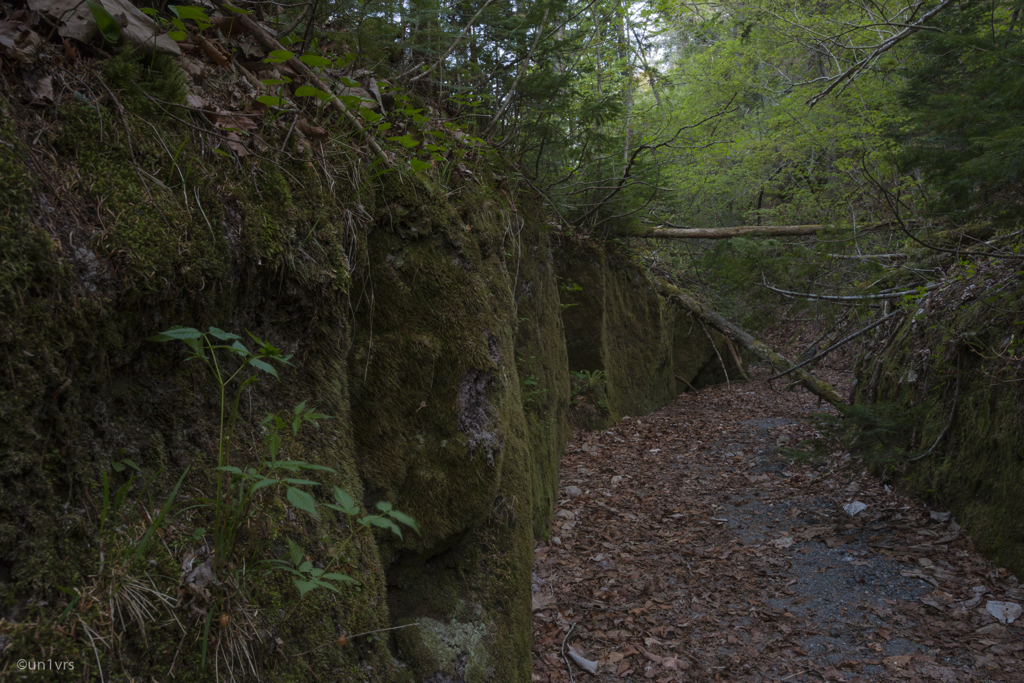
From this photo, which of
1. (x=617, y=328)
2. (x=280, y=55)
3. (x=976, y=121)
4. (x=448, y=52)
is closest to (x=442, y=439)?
(x=280, y=55)

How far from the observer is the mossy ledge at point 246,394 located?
1.38 m

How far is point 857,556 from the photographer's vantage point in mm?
4469

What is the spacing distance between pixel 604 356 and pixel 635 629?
5.16 meters

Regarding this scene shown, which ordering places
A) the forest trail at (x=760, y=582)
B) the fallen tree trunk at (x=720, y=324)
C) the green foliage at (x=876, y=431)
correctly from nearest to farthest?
the forest trail at (x=760, y=582) < the green foliage at (x=876, y=431) < the fallen tree trunk at (x=720, y=324)

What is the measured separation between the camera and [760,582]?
14.0 feet

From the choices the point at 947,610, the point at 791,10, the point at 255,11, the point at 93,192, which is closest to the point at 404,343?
the point at 93,192

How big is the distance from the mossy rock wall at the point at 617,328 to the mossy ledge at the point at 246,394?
4.78 meters

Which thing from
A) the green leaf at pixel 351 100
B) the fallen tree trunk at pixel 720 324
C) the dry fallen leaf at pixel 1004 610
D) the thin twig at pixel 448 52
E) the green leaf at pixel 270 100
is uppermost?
the thin twig at pixel 448 52

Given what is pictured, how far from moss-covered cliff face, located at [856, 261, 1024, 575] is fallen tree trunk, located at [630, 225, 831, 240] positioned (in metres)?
3.82

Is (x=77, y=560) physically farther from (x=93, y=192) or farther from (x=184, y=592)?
(x=93, y=192)

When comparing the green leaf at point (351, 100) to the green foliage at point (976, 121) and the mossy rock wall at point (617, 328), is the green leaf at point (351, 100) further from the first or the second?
the mossy rock wall at point (617, 328)

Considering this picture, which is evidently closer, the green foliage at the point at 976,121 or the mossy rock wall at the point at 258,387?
the mossy rock wall at the point at 258,387

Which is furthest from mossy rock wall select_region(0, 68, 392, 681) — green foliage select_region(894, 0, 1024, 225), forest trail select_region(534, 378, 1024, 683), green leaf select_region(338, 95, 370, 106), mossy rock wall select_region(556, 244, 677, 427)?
mossy rock wall select_region(556, 244, 677, 427)

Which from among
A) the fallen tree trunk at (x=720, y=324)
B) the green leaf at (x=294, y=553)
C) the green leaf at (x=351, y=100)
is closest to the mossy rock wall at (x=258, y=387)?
the green leaf at (x=294, y=553)
